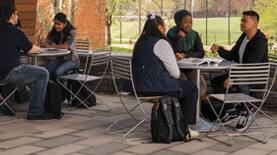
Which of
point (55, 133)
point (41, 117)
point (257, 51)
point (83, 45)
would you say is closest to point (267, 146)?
point (257, 51)

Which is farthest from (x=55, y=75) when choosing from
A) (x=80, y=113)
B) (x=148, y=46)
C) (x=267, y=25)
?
(x=267, y=25)

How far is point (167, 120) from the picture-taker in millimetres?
5055

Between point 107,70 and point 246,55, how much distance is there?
9.24 feet

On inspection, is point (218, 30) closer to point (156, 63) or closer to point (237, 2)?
point (237, 2)

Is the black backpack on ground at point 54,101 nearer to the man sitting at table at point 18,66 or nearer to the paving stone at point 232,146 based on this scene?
the man sitting at table at point 18,66

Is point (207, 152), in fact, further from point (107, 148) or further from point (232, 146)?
point (107, 148)

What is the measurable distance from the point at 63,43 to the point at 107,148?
8.11 ft

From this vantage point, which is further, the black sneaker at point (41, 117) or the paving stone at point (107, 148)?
the black sneaker at point (41, 117)

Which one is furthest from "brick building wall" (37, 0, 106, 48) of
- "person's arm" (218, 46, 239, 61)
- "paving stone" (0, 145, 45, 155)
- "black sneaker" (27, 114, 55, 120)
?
"paving stone" (0, 145, 45, 155)

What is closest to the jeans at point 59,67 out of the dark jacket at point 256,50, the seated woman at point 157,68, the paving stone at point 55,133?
the paving stone at point 55,133

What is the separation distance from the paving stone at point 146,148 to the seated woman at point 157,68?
1.18ft

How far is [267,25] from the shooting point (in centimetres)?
830

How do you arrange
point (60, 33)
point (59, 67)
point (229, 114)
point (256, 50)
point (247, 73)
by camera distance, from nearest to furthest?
point (247, 73) → point (256, 50) → point (229, 114) → point (59, 67) → point (60, 33)

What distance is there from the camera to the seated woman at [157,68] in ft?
16.7
